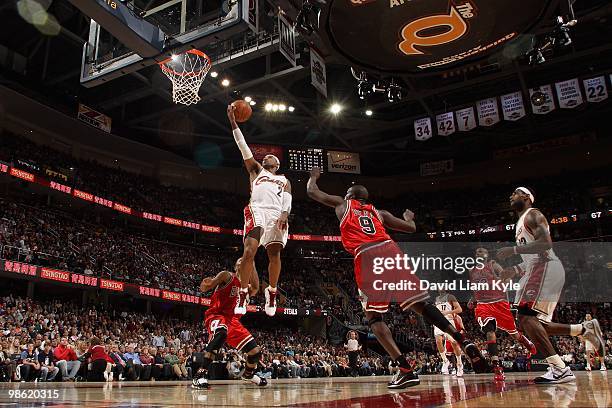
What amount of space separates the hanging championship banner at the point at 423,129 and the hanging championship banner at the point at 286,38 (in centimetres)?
988

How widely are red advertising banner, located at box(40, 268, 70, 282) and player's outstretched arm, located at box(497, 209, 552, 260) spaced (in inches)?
634

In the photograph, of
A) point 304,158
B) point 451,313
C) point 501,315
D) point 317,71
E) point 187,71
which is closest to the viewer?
point 501,315

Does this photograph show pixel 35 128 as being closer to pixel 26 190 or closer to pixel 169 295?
pixel 26 190

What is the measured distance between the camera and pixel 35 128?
22.9 m

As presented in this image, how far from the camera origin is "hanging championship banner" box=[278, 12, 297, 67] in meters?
13.1

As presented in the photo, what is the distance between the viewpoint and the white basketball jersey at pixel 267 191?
5859mm

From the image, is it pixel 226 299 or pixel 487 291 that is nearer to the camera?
pixel 226 299

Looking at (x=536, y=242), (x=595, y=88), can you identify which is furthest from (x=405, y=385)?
(x=595, y=88)

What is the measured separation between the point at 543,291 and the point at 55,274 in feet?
54.1

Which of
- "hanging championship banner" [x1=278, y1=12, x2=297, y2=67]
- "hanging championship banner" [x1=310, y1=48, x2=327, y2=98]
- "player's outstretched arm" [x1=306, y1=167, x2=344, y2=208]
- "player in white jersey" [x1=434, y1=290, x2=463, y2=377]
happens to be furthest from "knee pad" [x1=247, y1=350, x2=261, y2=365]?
"hanging championship banner" [x1=310, y1=48, x2=327, y2=98]

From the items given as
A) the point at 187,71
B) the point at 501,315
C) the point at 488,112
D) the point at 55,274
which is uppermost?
the point at 488,112

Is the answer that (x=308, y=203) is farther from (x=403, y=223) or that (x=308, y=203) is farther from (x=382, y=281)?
(x=382, y=281)

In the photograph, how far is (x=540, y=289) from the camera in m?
4.78

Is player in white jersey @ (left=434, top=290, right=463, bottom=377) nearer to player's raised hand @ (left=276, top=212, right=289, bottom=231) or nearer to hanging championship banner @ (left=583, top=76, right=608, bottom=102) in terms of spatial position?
player's raised hand @ (left=276, top=212, right=289, bottom=231)
